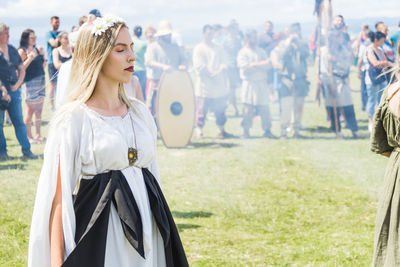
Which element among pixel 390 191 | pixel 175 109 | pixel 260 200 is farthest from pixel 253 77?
pixel 390 191

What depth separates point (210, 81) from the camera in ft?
32.9

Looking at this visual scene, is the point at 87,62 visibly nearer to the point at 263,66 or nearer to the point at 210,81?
the point at 210,81

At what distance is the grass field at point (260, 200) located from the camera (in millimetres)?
4414

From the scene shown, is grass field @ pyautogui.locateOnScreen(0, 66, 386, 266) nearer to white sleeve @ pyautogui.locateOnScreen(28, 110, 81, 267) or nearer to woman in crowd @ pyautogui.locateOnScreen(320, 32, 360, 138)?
woman in crowd @ pyautogui.locateOnScreen(320, 32, 360, 138)

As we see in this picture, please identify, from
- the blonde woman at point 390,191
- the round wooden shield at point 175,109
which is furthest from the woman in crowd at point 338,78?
the blonde woman at point 390,191

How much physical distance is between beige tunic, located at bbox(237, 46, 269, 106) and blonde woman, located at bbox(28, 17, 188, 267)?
7.93 metres

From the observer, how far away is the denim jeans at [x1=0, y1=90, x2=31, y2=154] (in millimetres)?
7684

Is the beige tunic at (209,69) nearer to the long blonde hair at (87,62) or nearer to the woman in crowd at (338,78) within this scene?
the woman in crowd at (338,78)

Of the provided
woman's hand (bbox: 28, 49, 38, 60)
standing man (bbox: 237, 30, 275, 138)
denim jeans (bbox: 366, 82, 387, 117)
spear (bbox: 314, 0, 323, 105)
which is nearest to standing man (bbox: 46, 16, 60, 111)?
woman's hand (bbox: 28, 49, 38, 60)

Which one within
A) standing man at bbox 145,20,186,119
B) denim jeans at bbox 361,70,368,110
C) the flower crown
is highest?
the flower crown

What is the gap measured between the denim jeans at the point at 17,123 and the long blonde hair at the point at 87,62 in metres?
5.72

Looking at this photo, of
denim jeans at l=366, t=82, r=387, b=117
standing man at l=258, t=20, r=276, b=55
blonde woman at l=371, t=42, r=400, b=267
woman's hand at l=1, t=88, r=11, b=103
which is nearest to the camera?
blonde woman at l=371, t=42, r=400, b=267

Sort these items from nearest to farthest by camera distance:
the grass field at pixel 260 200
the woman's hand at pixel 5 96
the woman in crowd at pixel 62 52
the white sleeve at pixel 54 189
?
the white sleeve at pixel 54 189
the grass field at pixel 260 200
the woman's hand at pixel 5 96
the woman in crowd at pixel 62 52

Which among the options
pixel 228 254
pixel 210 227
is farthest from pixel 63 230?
pixel 210 227
